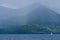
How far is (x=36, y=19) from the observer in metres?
5.51

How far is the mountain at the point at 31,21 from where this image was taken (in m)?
5.49

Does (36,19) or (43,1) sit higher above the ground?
(43,1)

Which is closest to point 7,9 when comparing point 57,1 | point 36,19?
point 36,19

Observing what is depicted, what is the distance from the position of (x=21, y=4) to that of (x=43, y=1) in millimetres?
456

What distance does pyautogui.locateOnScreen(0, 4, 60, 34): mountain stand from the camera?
216 inches

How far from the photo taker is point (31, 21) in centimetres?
551
